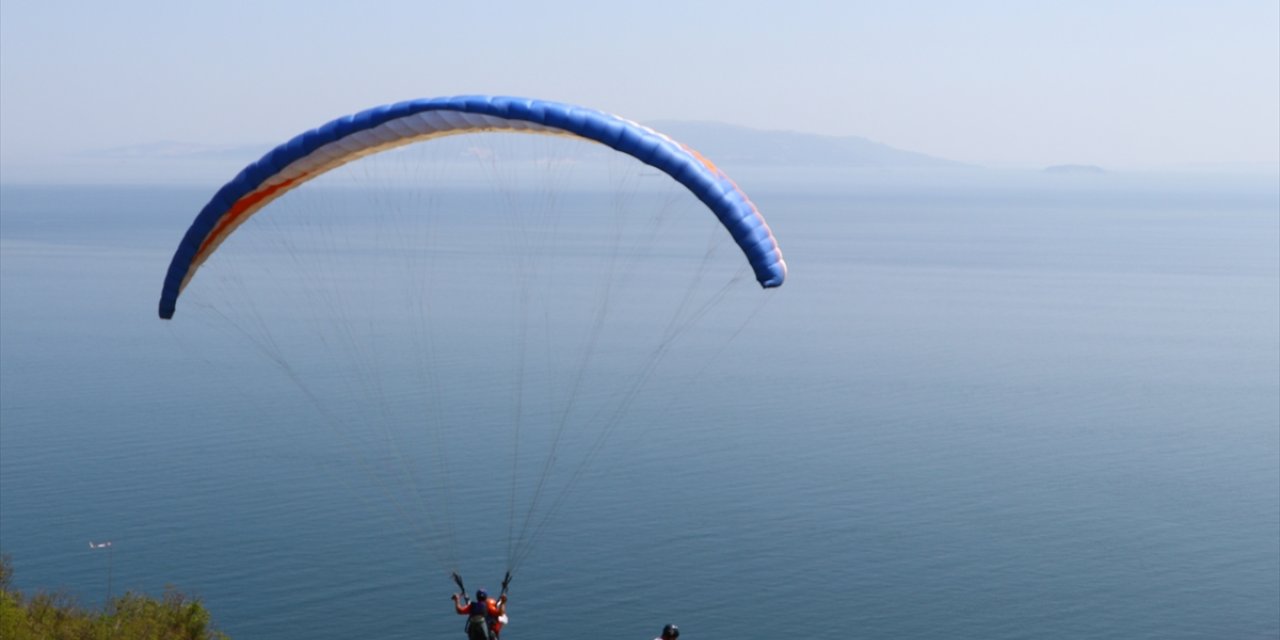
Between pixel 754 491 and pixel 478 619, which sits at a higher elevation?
pixel 754 491

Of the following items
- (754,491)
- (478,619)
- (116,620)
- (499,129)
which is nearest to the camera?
(478,619)

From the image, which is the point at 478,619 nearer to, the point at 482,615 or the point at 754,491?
the point at 482,615

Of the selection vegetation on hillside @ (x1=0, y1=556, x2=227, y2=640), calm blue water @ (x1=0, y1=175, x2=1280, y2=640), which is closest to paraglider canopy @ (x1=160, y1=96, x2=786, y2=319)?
vegetation on hillside @ (x1=0, y1=556, x2=227, y2=640)

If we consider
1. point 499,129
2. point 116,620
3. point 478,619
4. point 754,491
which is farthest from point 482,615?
point 754,491

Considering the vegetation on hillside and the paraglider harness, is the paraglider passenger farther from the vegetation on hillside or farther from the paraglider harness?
the vegetation on hillside

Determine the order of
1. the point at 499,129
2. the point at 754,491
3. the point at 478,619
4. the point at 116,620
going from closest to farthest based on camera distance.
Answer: the point at 478,619 → the point at 499,129 → the point at 116,620 → the point at 754,491

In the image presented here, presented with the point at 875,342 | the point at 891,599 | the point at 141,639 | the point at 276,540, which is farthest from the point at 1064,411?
the point at 141,639

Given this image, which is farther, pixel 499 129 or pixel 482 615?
pixel 499 129
